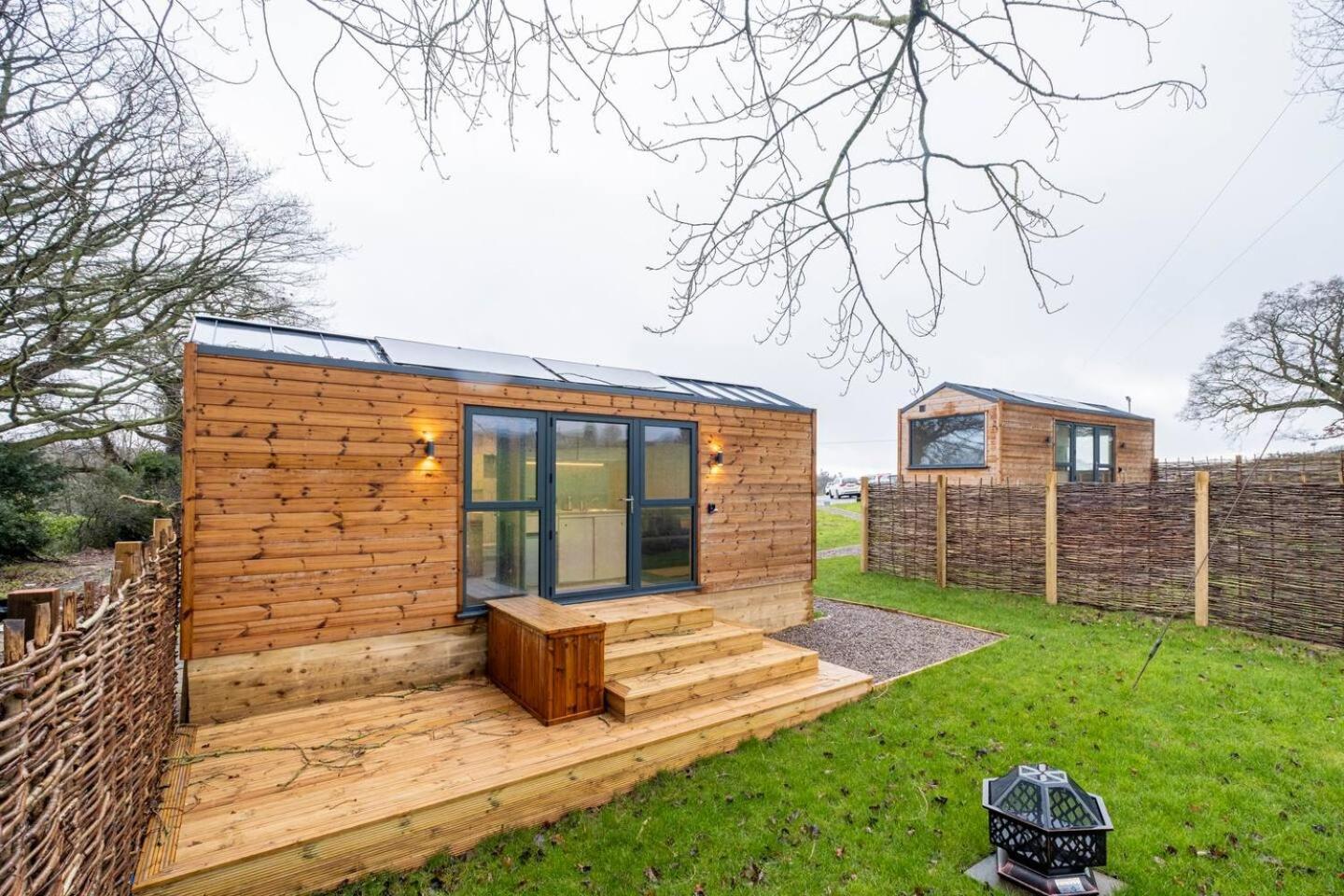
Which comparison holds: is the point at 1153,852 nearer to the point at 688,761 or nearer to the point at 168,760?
the point at 688,761

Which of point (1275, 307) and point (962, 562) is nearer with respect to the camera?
point (1275, 307)

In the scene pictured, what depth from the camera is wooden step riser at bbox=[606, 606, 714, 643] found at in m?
4.78

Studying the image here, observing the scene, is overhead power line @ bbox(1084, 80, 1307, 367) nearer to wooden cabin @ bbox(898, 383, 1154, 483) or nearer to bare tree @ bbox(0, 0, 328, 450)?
wooden cabin @ bbox(898, 383, 1154, 483)

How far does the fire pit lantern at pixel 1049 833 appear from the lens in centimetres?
242

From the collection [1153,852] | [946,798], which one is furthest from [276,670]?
[1153,852]

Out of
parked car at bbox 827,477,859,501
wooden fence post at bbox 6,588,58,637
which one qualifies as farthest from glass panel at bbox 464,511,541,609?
parked car at bbox 827,477,859,501

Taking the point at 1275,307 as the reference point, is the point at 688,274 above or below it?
below

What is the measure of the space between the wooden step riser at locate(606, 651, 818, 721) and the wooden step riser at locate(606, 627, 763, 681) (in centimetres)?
31

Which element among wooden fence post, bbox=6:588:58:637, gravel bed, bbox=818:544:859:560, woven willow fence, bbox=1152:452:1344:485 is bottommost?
gravel bed, bbox=818:544:859:560

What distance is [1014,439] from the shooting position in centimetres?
1193

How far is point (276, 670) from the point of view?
13.4 feet

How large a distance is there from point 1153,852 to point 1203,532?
523 centimetres

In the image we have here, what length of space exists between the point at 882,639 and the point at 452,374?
5.17 metres

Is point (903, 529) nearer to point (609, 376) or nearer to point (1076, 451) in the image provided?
point (609, 376)
